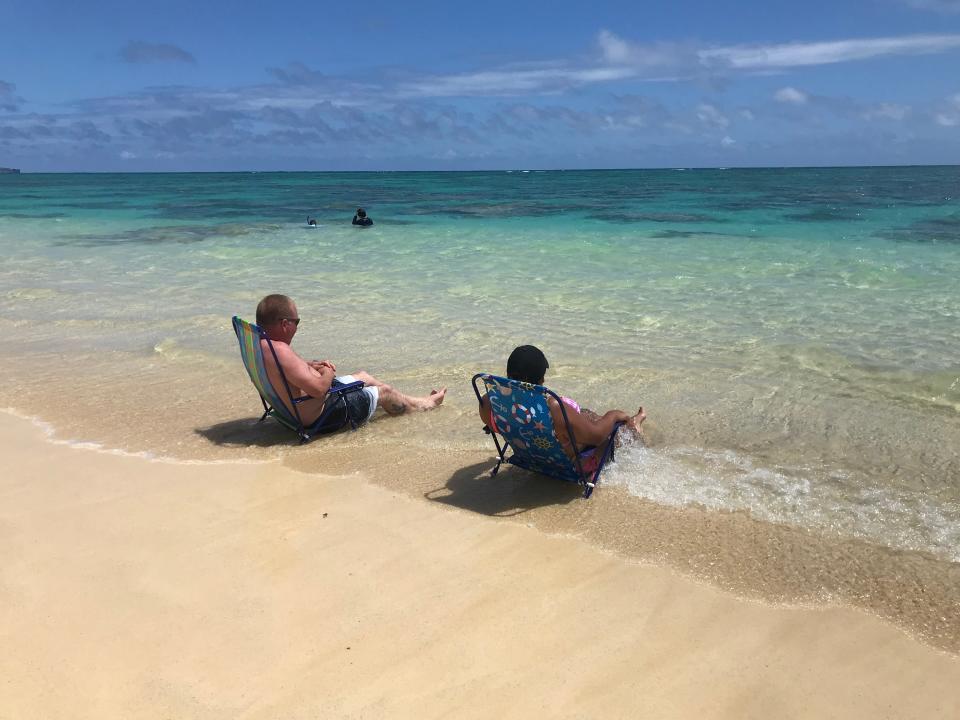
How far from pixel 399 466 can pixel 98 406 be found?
9.86 ft

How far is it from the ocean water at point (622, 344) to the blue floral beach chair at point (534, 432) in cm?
36

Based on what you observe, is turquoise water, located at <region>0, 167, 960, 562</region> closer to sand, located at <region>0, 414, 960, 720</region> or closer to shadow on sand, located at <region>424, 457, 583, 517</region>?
shadow on sand, located at <region>424, 457, 583, 517</region>

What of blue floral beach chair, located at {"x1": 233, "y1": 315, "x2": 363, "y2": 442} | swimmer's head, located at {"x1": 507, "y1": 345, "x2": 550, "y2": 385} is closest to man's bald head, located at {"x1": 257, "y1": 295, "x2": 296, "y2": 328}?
blue floral beach chair, located at {"x1": 233, "y1": 315, "x2": 363, "y2": 442}

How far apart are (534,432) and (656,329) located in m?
5.23

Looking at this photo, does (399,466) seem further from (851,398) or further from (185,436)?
(851,398)

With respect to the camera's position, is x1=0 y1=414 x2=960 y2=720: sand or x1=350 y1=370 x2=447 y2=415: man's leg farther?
x1=350 y1=370 x2=447 y2=415: man's leg

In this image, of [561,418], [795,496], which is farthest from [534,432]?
[795,496]

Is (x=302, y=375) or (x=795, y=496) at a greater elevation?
(x=302, y=375)

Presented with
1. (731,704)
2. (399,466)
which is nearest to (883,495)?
(731,704)

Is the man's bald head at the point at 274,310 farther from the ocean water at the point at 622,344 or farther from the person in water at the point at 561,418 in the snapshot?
the person in water at the point at 561,418

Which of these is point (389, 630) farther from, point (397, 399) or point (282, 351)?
point (397, 399)

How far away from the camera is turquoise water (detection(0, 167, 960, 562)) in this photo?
16.7ft

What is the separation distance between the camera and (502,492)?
475cm

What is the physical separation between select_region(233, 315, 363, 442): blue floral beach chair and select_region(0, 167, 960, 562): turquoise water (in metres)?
0.48
